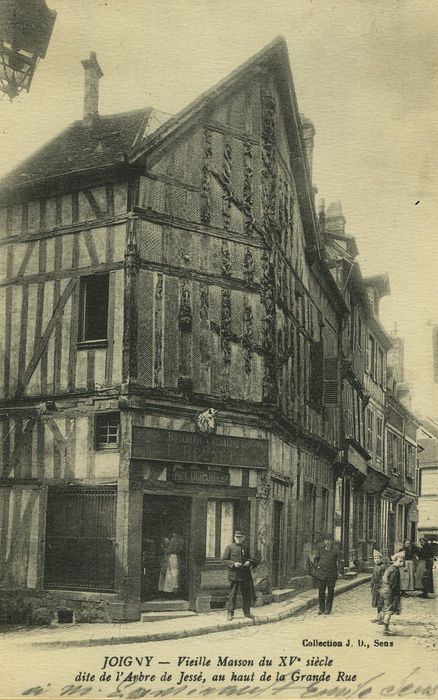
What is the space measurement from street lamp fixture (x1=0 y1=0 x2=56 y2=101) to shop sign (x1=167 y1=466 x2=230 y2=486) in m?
6.06

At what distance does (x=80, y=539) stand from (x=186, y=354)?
3165 mm

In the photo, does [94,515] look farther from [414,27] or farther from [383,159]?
[414,27]

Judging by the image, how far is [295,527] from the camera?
16.0 m

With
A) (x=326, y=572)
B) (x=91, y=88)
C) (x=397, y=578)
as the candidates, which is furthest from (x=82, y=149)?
(x=397, y=578)

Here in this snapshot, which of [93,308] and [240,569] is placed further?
[93,308]

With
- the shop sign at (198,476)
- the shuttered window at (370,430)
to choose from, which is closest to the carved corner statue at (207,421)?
the shop sign at (198,476)

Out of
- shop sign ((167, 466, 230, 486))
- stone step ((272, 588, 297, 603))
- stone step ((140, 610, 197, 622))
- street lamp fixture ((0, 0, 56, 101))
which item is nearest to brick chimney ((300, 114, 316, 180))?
shop sign ((167, 466, 230, 486))

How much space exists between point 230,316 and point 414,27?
5.32 meters

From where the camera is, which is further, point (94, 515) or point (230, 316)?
point (230, 316)

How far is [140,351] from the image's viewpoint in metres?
12.1

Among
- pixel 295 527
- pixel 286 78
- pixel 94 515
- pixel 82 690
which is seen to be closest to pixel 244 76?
pixel 286 78

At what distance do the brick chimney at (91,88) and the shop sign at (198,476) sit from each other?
5.70 m

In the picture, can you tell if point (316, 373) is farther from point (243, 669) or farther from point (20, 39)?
point (20, 39)

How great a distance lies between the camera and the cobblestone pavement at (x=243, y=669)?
8.42 meters
